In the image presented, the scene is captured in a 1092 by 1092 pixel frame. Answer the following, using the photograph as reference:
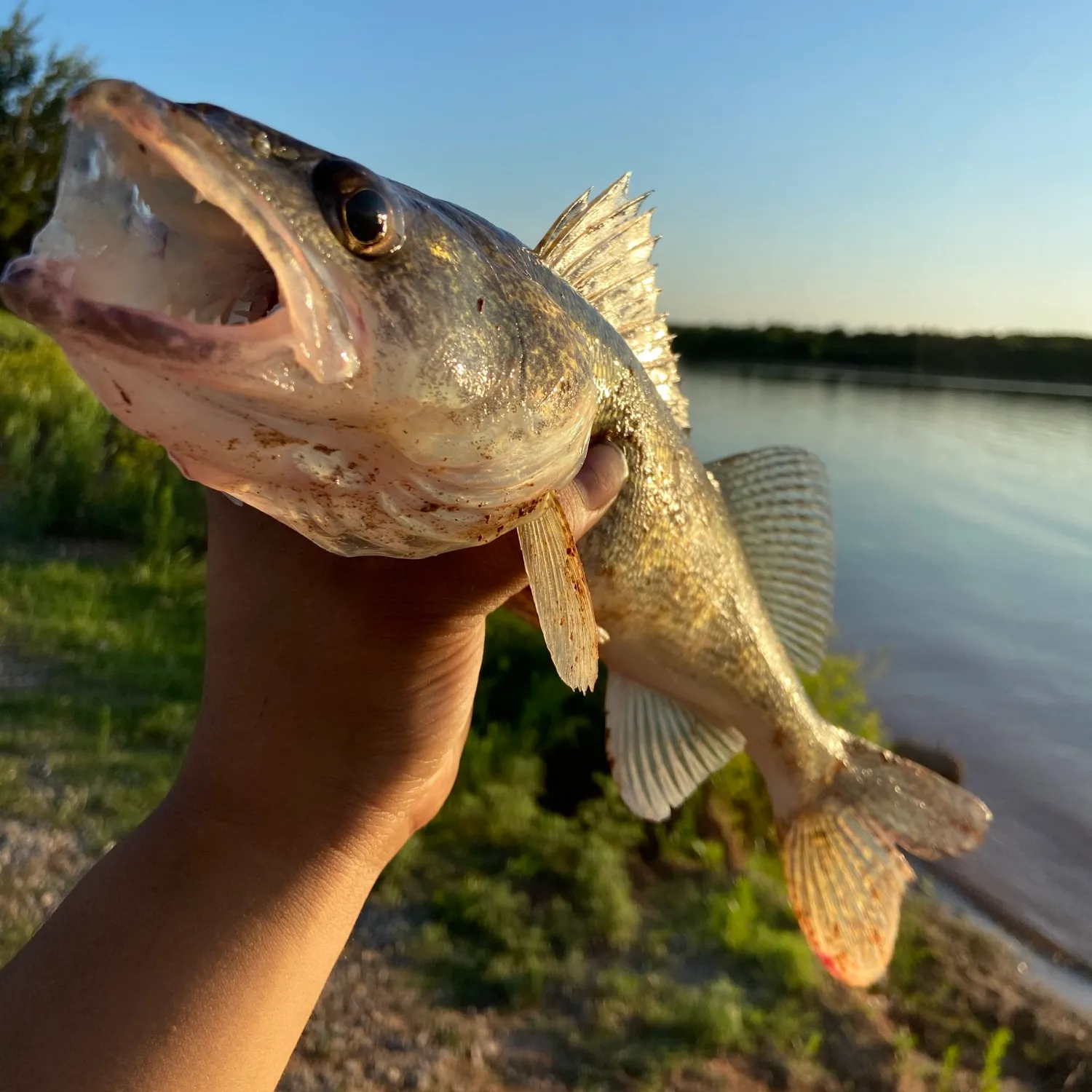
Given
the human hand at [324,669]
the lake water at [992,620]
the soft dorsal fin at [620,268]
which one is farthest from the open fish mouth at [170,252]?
the lake water at [992,620]

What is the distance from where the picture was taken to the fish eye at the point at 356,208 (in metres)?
1.27

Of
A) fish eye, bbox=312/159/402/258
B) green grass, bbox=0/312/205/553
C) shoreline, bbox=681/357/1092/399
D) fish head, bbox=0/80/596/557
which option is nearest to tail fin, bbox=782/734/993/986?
fish head, bbox=0/80/596/557

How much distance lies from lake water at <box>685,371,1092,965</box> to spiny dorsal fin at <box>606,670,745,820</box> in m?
2.70

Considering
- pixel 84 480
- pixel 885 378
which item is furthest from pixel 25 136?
pixel 885 378

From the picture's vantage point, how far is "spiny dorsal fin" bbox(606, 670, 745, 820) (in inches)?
118

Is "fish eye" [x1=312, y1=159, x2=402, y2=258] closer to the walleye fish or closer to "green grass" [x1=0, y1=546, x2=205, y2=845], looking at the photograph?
the walleye fish

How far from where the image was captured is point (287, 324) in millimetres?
1166

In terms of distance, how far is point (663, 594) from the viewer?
8.46ft

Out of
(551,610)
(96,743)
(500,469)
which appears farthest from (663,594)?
(96,743)

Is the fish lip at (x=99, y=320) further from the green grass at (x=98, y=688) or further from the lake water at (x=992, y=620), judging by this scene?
the lake water at (x=992, y=620)

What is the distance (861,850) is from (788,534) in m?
1.15

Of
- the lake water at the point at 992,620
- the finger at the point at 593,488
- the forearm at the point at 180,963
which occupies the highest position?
the finger at the point at 593,488

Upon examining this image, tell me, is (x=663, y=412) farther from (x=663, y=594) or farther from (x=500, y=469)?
(x=500, y=469)

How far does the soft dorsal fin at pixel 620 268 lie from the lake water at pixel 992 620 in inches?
146
